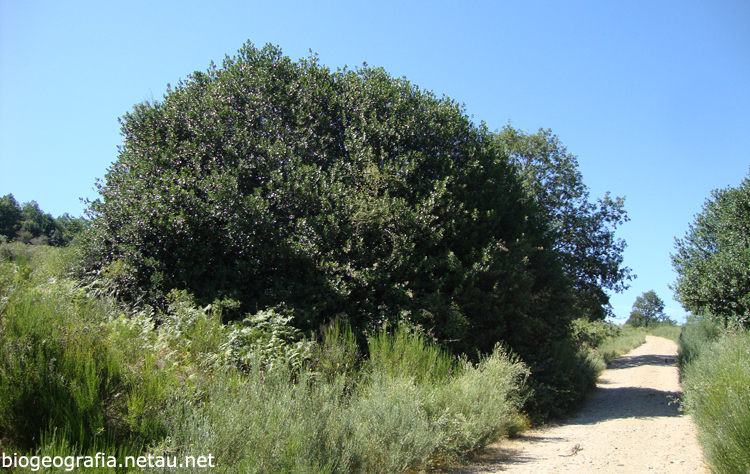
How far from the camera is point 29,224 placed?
45188 millimetres

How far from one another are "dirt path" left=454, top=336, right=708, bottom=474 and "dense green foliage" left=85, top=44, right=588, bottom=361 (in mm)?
2430

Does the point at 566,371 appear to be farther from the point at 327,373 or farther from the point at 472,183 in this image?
the point at 327,373

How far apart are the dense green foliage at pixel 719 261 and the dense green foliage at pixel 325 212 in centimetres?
718

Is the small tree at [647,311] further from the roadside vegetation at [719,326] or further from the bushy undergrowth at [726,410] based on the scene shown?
the bushy undergrowth at [726,410]

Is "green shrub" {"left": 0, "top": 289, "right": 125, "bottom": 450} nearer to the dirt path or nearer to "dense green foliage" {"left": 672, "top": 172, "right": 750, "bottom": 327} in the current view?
the dirt path

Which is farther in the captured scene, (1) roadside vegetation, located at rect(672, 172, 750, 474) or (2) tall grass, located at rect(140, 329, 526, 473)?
(1) roadside vegetation, located at rect(672, 172, 750, 474)

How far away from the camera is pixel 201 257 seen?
34.0 ft

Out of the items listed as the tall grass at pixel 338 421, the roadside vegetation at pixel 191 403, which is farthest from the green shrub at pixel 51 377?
the tall grass at pixel 338 421

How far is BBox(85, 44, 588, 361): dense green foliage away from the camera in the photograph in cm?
1016

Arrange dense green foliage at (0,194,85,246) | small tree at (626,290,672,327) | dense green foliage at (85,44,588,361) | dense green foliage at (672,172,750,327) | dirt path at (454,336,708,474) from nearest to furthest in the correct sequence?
dirt path at (454,336,708,474), dense green foliage at (85,44,588,361), dense green foliage at (672,172,750,327), dense green foliage at (0,194,85,246), small tree at (626,290,672,327)

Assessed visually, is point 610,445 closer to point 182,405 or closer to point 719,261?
point 182,405

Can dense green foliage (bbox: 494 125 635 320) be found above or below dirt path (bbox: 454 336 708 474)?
above

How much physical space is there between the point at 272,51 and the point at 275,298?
7.77 meters

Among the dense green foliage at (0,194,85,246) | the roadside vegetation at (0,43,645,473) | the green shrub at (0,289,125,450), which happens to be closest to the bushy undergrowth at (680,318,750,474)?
the roadside vegetation at (0,43,645,473)
